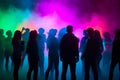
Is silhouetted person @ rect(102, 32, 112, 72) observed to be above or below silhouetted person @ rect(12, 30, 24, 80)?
above

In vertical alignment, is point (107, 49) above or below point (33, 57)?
above

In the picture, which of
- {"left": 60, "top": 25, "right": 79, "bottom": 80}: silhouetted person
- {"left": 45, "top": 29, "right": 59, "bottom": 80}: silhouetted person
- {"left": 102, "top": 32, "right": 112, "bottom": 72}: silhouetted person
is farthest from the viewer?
{"left": 102, "top": 32, "right": 112, "bottom": 72}: silhouetted person

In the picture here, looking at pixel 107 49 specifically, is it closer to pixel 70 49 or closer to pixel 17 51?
pixel 70 49

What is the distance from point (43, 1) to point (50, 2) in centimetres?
52

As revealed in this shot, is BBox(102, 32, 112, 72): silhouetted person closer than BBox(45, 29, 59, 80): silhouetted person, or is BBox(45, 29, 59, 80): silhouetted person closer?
BBox(45, 29, 59, 80): silhouetted person

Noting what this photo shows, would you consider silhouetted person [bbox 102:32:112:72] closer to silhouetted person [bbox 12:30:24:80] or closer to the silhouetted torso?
the silhouetted torso

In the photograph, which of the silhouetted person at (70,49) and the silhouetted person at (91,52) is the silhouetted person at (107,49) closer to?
the silhouetted person at (91,52)

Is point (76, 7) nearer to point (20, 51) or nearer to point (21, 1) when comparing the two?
point (21, 1)

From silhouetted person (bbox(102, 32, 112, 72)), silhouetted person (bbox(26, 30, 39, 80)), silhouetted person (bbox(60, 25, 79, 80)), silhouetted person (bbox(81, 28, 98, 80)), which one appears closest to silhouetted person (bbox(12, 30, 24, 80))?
silhouetted person (bbox(26, 30, 39, 80))

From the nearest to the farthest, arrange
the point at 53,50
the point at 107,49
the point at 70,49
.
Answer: the point at 70,49 < the point at 53,50 < the point at 107,49

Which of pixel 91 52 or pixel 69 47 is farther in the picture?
pixel 91 52

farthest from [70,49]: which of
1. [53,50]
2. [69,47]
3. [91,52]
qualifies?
[53,50]

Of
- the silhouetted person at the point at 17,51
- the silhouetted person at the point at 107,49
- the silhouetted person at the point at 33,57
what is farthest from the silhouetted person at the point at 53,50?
the silhouetted person at the point at 107,49

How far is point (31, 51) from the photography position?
10773 mm
